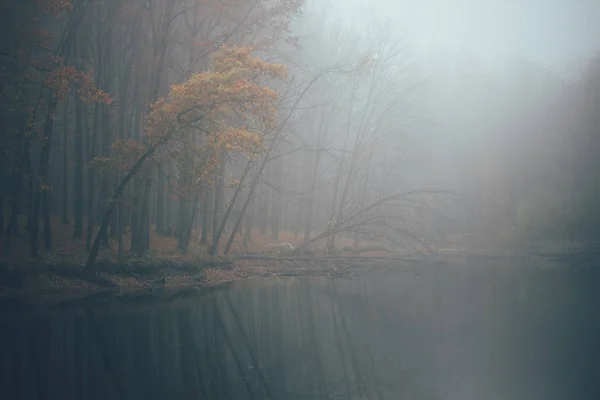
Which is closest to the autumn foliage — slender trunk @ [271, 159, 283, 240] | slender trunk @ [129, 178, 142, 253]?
slender trunk @ [129, 178, 142, 253]

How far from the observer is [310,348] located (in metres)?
9.55

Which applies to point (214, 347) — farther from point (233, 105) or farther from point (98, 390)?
point (233, 105)

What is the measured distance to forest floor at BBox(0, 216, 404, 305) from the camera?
14945mm

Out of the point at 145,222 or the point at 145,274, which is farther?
the point at 145,222

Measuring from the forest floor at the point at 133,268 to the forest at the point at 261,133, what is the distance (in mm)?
506

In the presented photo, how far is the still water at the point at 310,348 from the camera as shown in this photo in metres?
7.24

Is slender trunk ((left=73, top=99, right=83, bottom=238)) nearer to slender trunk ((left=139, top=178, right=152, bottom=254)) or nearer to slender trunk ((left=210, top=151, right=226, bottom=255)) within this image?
slender trunk ((left=139, top=178, right=152, bottom=254))

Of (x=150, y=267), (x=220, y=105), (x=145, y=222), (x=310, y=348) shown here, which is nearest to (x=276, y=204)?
(x=145, y=222)

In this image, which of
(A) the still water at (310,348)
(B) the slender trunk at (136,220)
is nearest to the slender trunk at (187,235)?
(B) the slender trunk at (136,220)

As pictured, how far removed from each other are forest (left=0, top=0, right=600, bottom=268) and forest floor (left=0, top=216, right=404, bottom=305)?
1.66 feet

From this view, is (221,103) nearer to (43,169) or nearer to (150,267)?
(150,267)

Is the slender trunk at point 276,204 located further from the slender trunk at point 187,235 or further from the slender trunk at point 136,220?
the slender trunk at point 136,220

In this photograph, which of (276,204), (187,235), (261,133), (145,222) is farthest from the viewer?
(276,204)

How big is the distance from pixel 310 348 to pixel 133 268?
10183 millimetres
